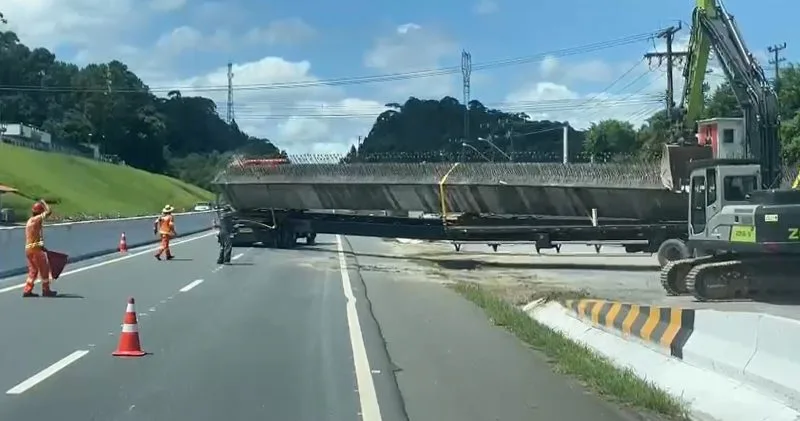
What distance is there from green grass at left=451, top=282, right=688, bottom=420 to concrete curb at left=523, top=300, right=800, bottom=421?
141 millimetres

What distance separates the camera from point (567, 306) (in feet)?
51.5

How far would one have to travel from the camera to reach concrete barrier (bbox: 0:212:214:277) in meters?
24.5

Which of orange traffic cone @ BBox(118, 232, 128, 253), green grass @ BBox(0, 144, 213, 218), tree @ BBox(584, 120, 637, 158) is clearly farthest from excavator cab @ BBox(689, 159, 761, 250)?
tree @ BBox(584, 120, 637, 158)

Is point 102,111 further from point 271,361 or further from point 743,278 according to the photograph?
point 271,361

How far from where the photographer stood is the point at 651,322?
35.7ft

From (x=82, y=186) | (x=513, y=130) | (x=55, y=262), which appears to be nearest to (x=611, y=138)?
(x=513, y=130)

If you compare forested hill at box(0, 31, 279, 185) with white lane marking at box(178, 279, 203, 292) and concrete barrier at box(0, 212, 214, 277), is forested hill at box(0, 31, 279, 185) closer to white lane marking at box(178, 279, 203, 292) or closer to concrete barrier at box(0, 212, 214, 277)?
concrete barrier at box(0, 212, 214, 277)

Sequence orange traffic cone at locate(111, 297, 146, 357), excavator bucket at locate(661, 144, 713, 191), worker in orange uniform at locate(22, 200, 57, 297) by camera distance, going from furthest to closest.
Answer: excavator bucket at locate(661, 144, 713, 191) → worker in orange uniform at locate(22, 200, 57, 297) → orange traffic cone at locate(111, 297, 146, 357)

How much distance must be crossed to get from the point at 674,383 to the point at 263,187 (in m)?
31.4

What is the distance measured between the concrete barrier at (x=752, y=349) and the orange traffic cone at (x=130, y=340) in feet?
19.9

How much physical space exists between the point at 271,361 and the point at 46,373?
241cm

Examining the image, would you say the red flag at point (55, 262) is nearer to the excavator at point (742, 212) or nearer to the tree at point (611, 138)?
the excavator at point (742, 212)

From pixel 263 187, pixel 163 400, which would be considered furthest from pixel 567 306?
pixel 263 187

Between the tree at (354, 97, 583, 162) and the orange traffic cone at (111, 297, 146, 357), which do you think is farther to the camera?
the tree at (354, 97, 583, 162)
